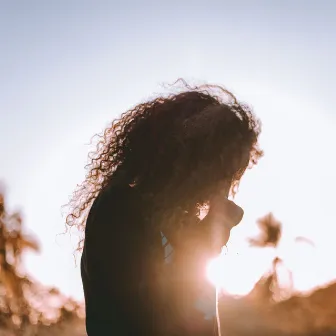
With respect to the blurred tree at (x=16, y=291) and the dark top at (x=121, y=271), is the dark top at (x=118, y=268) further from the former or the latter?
the blurred tree at (x=16, y=291)

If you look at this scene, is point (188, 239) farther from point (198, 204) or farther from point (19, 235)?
point (19, 235)

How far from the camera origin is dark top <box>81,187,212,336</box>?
1.72m

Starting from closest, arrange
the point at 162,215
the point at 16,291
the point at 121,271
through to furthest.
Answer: the point at 121,271 → the point at 162,215 → the point at 16,291

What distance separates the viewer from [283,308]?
942 centimetres

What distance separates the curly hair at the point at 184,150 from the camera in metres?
2.07

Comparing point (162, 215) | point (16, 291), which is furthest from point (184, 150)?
point (16, 291)

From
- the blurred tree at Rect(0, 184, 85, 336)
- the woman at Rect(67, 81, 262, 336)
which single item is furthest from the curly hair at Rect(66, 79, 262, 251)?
the blurred tree at Rect(0, 184, 85, 336)

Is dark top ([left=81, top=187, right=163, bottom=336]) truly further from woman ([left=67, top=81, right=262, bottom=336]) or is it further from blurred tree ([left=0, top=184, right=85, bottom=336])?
blurred tree ([left=0, top=184, right=85, bottom=336])

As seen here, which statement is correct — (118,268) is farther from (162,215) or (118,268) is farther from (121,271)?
(162,215)

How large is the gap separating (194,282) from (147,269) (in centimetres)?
27

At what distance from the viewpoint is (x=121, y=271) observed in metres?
1.73

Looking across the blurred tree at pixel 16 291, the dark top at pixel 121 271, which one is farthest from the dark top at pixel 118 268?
the blurred tree at pixel 16 291

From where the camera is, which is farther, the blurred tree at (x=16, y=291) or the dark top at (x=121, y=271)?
the blurred tree at (x=16, y=291)

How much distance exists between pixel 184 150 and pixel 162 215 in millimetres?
361
